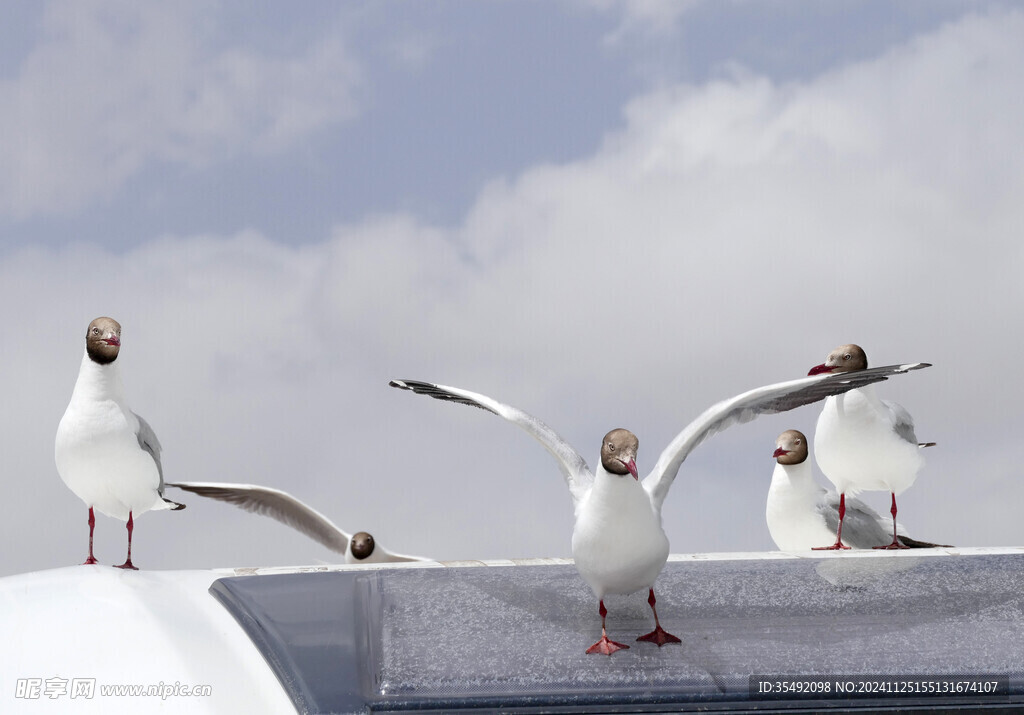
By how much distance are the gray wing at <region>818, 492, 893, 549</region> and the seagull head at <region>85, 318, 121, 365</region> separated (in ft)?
13.0

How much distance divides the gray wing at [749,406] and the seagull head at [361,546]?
18.0 ft

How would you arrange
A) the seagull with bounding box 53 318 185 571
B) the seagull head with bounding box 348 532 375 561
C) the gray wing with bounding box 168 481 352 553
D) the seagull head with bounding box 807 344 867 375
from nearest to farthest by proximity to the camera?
the seagull with bounding box 53 318 185 571
the seagull head with bounding box 807 344 867 375
the gray wing with bounding box 168 481 352 553
the seagull head with bounding box 348 532 375 561

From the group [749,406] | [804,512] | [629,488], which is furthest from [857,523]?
[629,488]

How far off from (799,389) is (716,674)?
1059 mm

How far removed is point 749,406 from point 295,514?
16.8 ft

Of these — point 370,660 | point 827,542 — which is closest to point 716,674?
point 370,660

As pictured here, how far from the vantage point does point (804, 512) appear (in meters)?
6.93

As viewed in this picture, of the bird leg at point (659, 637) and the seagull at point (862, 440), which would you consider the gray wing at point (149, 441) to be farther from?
the seagull at point (862, 440)

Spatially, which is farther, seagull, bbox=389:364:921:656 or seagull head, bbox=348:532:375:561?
seagull head, bbox=348:532:375:561

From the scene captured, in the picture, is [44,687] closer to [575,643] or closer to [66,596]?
[66,596]

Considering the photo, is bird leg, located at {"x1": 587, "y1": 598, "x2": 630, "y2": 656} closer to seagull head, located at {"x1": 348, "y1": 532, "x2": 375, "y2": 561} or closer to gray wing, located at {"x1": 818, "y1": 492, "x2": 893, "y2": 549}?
gray wing, located at {"x1": 818, "y1": 492, "x2": 893, "y2": 549}

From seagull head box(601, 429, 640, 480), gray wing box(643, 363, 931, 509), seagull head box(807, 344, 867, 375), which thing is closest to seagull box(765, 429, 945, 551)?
seagull head box(807, 344, 867, 375)

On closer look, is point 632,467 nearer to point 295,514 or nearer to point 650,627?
point 650,627

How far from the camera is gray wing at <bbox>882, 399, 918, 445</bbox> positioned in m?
6.30
